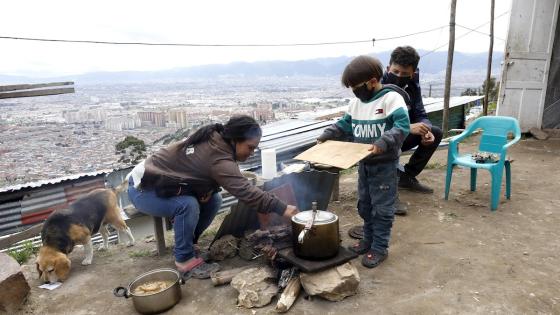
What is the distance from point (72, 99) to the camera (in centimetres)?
737

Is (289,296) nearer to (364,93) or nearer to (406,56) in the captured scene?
(364,93)

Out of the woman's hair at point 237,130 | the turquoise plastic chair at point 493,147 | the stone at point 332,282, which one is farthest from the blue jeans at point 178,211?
the turquoise plastic chair at point 493,147

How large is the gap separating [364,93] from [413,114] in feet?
5.53

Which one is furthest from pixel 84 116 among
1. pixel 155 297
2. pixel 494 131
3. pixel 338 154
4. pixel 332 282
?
pixel 494 131

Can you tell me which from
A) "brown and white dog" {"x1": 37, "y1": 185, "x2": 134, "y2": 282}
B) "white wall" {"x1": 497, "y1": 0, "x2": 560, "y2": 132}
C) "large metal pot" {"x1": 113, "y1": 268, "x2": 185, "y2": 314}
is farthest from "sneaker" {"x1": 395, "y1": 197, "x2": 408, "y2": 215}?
"white wall" {"x1": 497, "y1": 0, "x2": 560, "y2": 132}

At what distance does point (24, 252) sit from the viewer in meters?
3.81

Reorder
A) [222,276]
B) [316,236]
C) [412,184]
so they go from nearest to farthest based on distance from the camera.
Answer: [316,236], [222,276], [412,184]

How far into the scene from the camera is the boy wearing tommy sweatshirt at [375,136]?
8.95ft

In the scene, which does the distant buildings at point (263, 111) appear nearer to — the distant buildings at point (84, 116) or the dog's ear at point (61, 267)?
the distant buildings at point (84, 116)

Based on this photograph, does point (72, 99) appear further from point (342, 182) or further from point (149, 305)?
point (149, 305)

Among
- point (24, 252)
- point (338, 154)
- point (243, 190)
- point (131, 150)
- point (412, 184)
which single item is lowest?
point (24, 252)

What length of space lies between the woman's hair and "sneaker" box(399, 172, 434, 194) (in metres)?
2.82

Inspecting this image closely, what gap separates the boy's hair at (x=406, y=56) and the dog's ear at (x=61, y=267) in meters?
3.71

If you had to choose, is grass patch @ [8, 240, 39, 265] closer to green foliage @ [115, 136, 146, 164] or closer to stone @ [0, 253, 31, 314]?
stone @ [0, 253, 31, 314]
